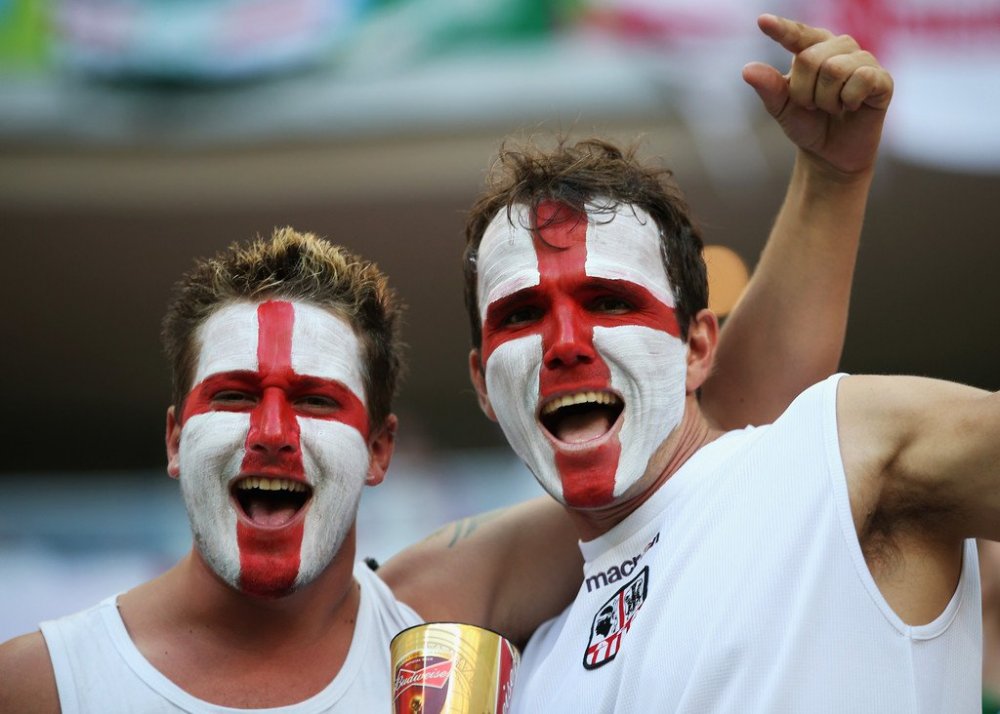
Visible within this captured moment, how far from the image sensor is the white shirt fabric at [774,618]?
251cm

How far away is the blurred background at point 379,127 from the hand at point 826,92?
5143 millimetres

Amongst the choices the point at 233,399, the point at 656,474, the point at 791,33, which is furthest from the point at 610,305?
the point at 233,399

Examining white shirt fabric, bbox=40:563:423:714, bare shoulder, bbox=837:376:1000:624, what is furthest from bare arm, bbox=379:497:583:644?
bare shoulder, bbox=837:376:1000:624

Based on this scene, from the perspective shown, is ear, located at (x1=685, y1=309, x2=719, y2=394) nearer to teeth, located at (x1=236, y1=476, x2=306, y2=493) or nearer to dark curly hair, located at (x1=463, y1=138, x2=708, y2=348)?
dark curly hair, located at (x1=463, y1=138, x2=708, y2=348)

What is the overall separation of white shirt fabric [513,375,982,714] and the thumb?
2.68 feet

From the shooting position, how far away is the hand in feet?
9.72

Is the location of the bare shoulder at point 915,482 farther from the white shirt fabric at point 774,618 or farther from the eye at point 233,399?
the eye at point 233,399

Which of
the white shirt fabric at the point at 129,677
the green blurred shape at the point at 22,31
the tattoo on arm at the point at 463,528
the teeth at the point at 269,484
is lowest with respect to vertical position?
the white shirt fabric at the point at 129,677

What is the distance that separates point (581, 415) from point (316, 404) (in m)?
0.69

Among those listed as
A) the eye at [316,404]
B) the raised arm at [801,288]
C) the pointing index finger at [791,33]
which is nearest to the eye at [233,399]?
the eye at [316,404]

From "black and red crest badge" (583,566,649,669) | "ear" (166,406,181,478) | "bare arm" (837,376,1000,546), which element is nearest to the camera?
"bare arm" (837,376,1000,546)

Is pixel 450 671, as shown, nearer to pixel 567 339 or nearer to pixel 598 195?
pixel 567 339

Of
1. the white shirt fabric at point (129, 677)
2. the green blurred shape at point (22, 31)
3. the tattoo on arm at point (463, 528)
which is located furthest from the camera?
the green blurred shape at point (22, 31)

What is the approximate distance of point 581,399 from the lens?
3035 mm
